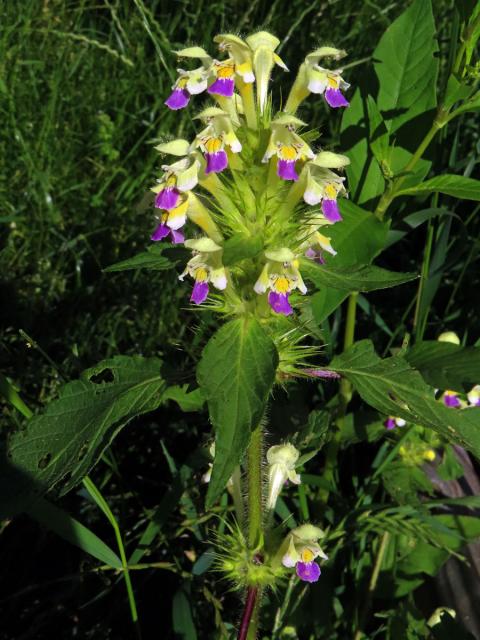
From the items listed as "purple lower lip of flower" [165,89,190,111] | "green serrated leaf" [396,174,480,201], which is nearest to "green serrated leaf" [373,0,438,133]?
Result: "green serrated leaf" [396,174,480,201]

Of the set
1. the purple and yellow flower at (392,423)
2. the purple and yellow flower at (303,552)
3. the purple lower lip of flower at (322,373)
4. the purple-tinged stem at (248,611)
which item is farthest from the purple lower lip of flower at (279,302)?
the purple and yellow flower at (392,423)

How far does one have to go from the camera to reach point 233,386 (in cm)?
129

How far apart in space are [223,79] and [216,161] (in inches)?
7.4

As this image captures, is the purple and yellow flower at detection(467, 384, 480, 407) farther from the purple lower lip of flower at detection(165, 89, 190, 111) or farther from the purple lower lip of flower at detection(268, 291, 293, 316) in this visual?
the purple lower lip of flower at detection(165, 89, 190, 111)

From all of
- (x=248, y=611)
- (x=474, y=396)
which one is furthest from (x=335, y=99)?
(x=474, y=396)

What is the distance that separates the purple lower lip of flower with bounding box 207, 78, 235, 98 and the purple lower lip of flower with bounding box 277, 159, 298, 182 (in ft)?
0.57

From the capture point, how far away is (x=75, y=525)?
1625 mm

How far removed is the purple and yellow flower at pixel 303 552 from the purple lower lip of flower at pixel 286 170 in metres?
0.77

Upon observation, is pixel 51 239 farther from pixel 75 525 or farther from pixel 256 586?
pixel 256 586

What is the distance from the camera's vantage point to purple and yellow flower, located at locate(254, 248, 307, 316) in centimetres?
138

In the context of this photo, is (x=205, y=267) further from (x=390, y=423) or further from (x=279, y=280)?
(x=390, y=423)

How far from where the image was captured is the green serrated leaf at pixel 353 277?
4.67ft

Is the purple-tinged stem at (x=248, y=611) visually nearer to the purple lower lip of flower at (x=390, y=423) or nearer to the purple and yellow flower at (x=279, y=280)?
the purple and yellow flower at (x=279, y=280)

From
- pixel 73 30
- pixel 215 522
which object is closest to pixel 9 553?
pixel 215 522
